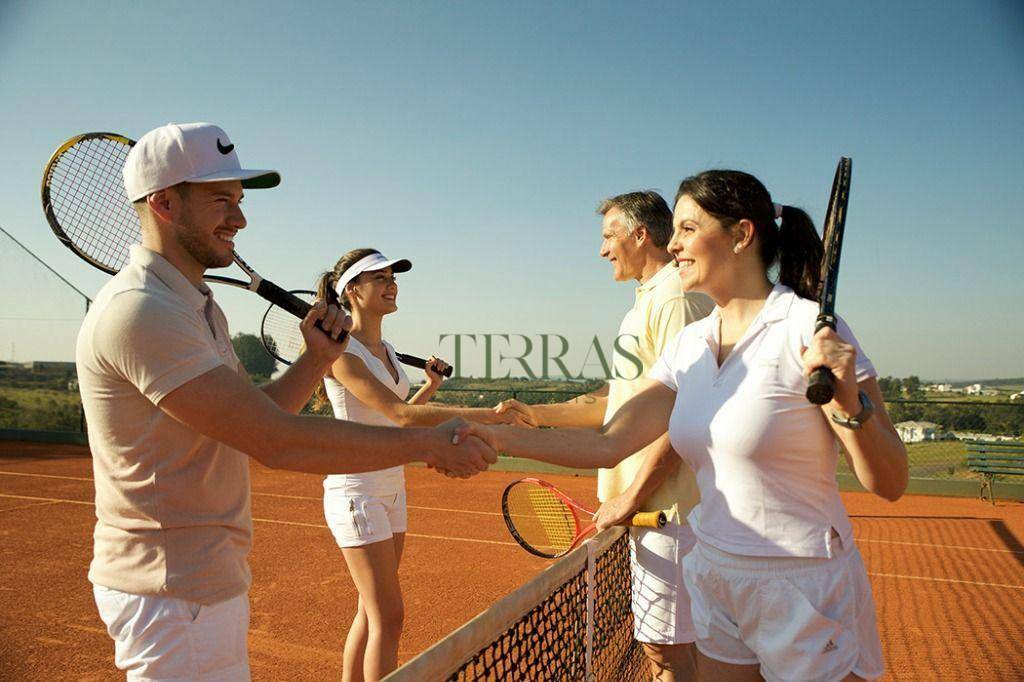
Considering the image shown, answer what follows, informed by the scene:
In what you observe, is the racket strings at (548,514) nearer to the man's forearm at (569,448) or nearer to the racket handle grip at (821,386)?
the man's forearm at (569,448)

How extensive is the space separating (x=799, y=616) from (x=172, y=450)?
1.43 m

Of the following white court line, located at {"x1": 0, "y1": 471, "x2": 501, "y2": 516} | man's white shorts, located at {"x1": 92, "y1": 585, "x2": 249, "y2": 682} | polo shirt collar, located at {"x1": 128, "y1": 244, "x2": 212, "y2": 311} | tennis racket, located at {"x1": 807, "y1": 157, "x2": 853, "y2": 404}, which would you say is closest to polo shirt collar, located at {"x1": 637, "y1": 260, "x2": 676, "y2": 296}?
tennis racket, located at {"x1": 807, "y1": 157, "x2": 853, "y2": 404}

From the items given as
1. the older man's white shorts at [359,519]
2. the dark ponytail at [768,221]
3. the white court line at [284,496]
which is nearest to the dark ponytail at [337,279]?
the older man's white shorts at [359,519]

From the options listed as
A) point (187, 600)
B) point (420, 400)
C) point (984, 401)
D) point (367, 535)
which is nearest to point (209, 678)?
point (187, 600)

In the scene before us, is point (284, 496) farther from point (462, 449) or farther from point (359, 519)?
point (462, 449)

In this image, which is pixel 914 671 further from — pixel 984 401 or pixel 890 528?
pixel 984 401

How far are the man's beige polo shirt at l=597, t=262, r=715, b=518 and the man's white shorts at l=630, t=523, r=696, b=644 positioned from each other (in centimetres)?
8

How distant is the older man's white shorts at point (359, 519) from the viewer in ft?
10.4

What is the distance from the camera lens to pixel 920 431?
1387 centimetres

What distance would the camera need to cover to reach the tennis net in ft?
5.37

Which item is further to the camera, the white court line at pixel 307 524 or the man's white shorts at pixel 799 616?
the white court line at pixel 307 524

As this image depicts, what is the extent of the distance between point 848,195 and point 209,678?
208 cm

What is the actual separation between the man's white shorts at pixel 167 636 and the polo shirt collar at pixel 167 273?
26.5 inches

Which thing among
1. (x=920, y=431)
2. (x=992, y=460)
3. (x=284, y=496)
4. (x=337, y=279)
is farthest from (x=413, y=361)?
(x=920, y=431)
